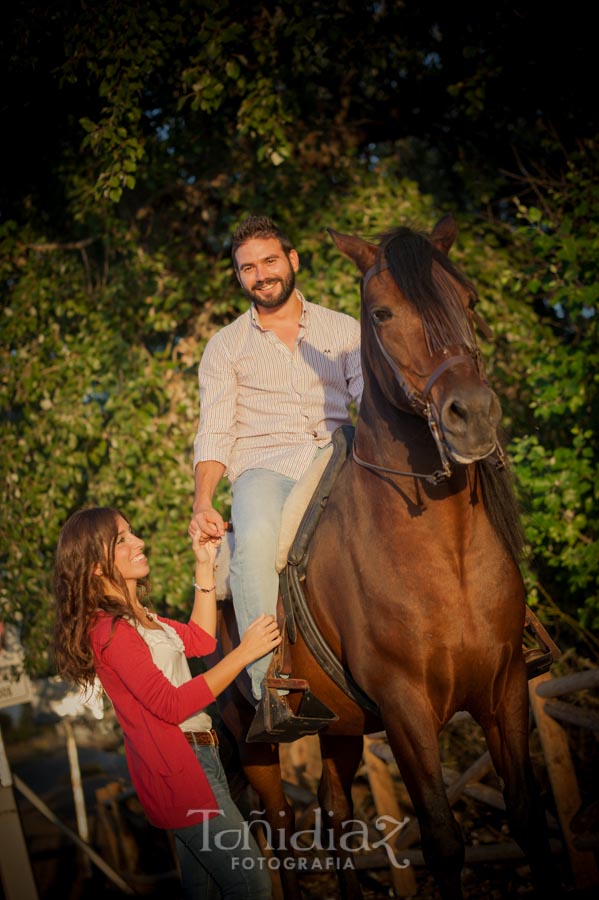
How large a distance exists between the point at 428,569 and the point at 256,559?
36.8 inches

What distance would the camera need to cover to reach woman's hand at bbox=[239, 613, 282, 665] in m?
3.41

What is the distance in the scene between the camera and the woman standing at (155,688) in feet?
10.0

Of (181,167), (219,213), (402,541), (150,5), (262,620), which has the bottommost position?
(262,620)

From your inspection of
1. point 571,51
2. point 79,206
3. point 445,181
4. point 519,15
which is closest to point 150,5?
point 79,206

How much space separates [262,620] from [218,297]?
510 cm

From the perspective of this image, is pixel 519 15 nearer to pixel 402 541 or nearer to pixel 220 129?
pixel 220 129

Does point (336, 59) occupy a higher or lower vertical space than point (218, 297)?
higher

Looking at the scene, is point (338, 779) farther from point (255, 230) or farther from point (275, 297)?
point (255, 230)

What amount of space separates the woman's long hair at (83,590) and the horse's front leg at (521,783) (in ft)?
4.83

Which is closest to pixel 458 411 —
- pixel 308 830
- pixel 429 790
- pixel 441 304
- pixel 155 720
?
pixel 441 304

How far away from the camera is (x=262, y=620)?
11.5ft

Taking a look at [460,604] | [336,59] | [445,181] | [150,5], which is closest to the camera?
[460,604]

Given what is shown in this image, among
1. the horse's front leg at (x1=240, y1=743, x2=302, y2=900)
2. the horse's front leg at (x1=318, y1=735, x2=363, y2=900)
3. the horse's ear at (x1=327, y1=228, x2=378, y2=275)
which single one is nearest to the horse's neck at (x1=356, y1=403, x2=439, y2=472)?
the horse's ear at (x1=327, y1=228, x2=378, y2=275)

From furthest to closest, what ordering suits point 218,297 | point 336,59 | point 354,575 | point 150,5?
point 218,297 → point 336,59 → point 150,5 → point 354,575
